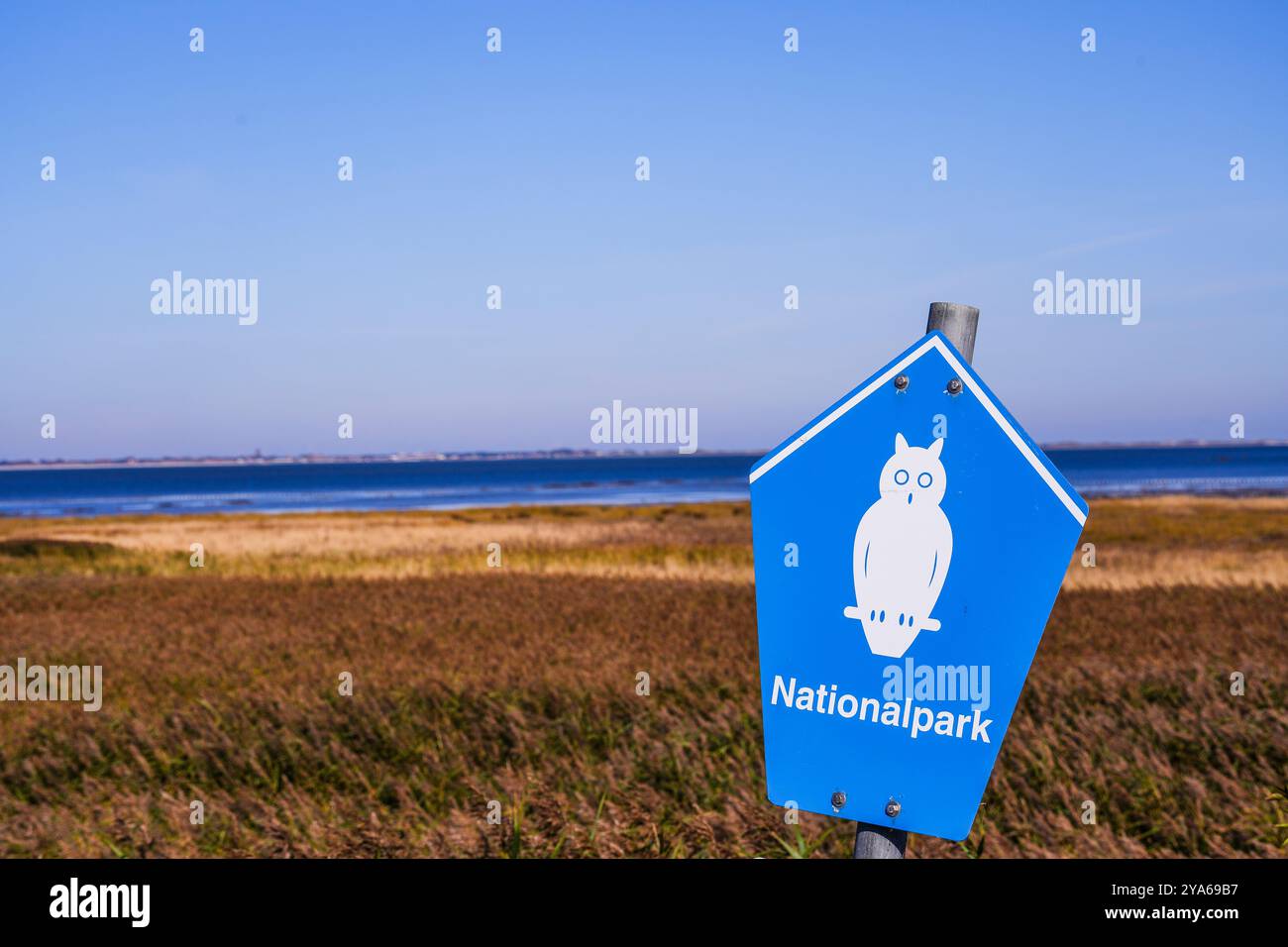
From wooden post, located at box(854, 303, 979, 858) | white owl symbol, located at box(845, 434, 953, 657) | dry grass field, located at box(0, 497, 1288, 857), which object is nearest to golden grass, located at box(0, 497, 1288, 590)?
dry grass field, located at box(0, 497, 1288, 857)

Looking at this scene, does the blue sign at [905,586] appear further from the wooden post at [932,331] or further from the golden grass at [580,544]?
the golden grass at [580,544]

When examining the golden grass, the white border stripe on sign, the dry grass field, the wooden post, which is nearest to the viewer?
the white border stripe on sign

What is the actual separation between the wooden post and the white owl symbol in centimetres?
26

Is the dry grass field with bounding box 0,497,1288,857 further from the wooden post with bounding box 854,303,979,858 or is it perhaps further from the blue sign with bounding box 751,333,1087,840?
the blue sign with bounding box 751,333,1087,840

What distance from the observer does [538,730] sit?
7.97 meters

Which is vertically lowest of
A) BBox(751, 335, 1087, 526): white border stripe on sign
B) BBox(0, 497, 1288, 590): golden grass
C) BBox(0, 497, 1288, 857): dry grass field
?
BBox(0, 497, 1288, 590): golden grass

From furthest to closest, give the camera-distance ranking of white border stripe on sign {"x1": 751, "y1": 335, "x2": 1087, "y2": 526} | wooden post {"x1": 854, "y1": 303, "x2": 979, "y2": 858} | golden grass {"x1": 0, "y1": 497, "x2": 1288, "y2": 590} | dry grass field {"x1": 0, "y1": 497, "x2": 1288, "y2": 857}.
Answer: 1. golden grass {"x1": 0, "y1": 497, "x2": 1288, "y2": 590}
2. dry grass field {"x1": 0, "y1": 497, "x2": 1288, "y2": 857}
3. wooden post {"x1": 854, "y1": 303, "x2": 979, "y2": 858}
4. white border stripe on sign {"x1": 751, "y1": 335, "x2": 1087, "y2": 526}

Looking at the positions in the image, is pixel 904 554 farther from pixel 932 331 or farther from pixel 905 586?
pixel 932 331

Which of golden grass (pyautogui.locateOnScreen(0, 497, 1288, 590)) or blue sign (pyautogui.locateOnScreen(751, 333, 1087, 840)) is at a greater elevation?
blue sign (pyautogui.locateOnScreen(751, 333, 1087, 840))

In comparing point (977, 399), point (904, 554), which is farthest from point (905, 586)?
point (977, 399)

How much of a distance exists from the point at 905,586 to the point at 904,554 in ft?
0.21

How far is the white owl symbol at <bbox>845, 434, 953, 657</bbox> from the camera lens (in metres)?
1.95

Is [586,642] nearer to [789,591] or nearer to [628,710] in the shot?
[628,710]

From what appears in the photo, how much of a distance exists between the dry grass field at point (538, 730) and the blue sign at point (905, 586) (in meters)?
3.16
